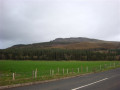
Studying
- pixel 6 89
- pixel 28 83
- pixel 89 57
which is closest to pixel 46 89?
pixel 6 89

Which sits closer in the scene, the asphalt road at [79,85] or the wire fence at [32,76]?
→ the asphalt road at [79,85]

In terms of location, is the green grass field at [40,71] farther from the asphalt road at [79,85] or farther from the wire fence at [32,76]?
the asphalt road at [79,85]

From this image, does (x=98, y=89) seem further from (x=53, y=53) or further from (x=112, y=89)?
(x=53, y=53)

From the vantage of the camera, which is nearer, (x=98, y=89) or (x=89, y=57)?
(x=98, y=89)

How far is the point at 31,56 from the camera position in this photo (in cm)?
13275

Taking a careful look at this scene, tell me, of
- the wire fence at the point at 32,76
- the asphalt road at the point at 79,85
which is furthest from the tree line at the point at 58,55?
the asphalt road at the point at 79,85

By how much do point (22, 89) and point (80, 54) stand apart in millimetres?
119665

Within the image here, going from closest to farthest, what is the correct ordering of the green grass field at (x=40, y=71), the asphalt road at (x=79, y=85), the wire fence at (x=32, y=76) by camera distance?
the asphalt road at (x=79, y=85), the wire fence at (x=32, y=76), the green grass field at (x=40, y=71)

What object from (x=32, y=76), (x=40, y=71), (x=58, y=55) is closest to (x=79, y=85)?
(x=32, y=76)

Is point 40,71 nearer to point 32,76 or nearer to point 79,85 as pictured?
point 32,76

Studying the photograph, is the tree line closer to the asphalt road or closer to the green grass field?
the green grass field

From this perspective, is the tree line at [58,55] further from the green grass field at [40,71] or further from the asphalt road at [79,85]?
the asphalt road at [79,85]

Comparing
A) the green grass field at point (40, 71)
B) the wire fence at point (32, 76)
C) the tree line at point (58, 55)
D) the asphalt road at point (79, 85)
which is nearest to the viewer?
the asphalt road at point (79, 85)

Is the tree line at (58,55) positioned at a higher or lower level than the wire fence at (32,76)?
higher
